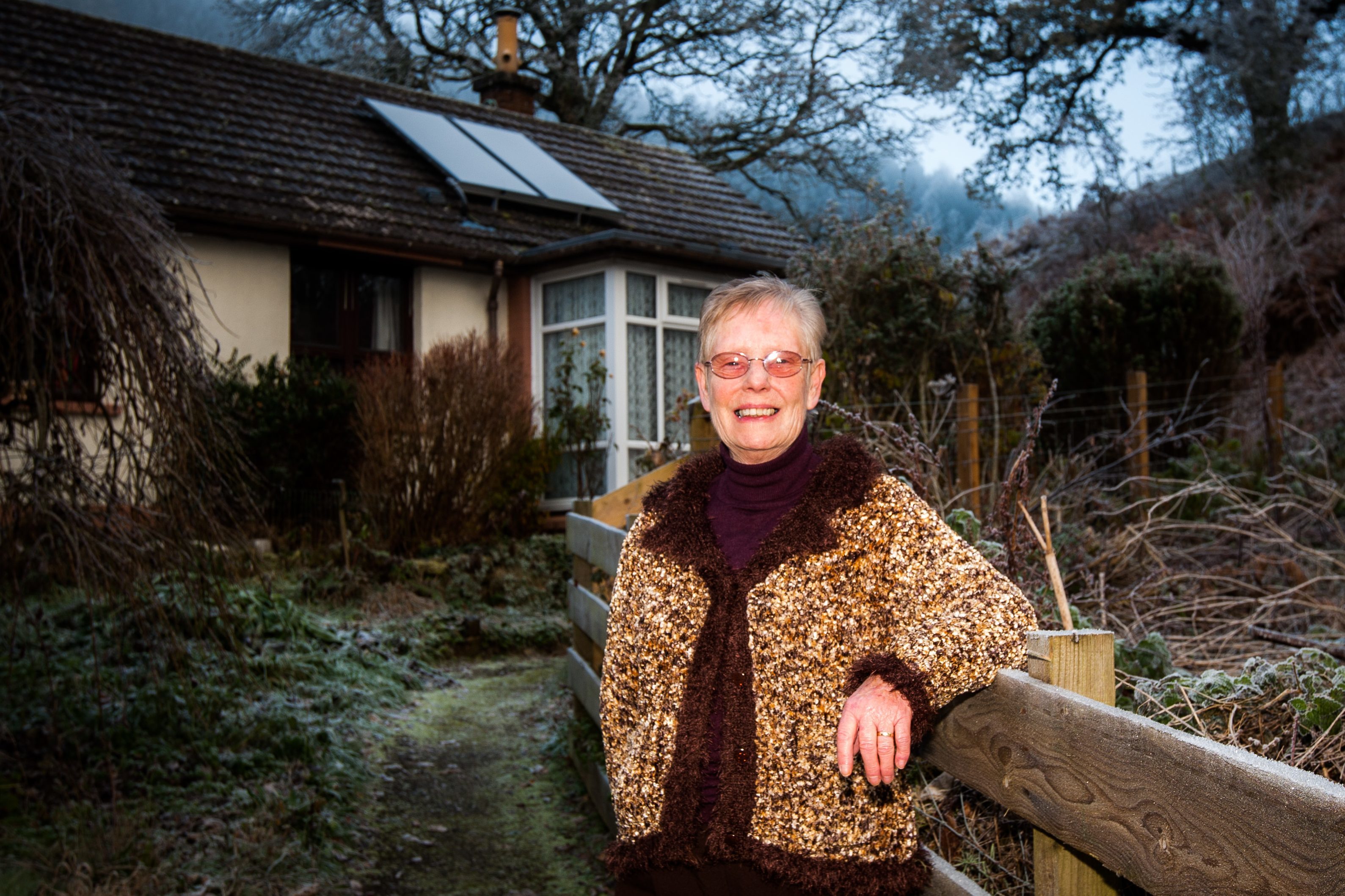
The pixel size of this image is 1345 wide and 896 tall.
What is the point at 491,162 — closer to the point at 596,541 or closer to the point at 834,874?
the point at 596,541

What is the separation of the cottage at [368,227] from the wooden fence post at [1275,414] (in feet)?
17.1

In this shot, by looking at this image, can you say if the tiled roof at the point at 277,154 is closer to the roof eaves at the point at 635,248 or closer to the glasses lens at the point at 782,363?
the roof eaves at the point at 635,248

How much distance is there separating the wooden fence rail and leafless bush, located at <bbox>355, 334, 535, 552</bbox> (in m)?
7.40

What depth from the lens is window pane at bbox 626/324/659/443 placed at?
11875 mm

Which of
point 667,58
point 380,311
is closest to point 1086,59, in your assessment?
point 667,58

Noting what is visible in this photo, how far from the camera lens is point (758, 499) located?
7.27 feet

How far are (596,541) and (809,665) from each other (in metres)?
3.04

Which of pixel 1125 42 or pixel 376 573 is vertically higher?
pixel 1125 42

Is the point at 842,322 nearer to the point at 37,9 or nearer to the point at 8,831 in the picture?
the point at 8,831

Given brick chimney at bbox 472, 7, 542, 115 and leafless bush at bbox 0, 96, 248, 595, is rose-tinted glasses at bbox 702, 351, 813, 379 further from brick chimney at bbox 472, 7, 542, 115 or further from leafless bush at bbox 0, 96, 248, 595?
brick chimney at bbox 472, 7, 542, 115

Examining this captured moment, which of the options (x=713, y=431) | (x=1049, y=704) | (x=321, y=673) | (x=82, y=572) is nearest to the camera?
(x=1049, y=704)

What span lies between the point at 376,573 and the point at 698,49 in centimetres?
1658

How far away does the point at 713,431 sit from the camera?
560 centimetres

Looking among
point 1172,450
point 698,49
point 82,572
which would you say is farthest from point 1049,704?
point 698,49
